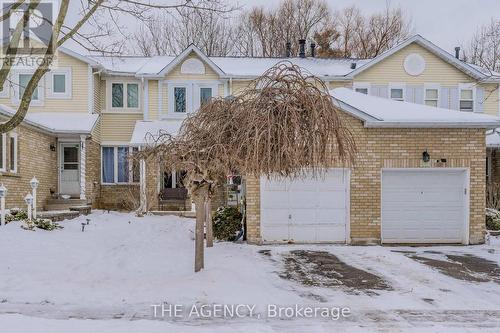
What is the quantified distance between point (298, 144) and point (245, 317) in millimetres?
2617

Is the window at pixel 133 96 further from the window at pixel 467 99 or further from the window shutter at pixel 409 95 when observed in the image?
the window at pixel 467 99

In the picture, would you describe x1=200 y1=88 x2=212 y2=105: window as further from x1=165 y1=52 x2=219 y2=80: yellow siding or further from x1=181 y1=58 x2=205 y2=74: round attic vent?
x1=181 y1=58 x2=205 y2=74: round attic vent

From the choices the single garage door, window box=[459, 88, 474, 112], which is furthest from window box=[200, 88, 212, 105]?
window box=[459, 88, 474, 112]

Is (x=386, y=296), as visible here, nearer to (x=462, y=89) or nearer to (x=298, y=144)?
(x=298, y=144)

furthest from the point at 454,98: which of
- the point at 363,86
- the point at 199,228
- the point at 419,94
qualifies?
the point at 199,228

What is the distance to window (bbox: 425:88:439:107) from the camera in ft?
66.1

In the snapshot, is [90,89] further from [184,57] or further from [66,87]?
[184,57]

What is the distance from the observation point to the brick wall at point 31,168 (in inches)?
565

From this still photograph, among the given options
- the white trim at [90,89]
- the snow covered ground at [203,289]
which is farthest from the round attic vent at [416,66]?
the white trim at [90,89]

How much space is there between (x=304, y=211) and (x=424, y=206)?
11.1 ft

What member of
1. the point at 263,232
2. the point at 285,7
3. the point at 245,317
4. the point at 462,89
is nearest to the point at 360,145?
the point at 263,232

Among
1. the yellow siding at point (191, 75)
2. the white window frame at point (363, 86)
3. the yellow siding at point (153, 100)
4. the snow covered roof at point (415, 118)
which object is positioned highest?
the yellow siding at point (191, 75)

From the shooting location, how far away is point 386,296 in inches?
287

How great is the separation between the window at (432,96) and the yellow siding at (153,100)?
1187 centimetres
